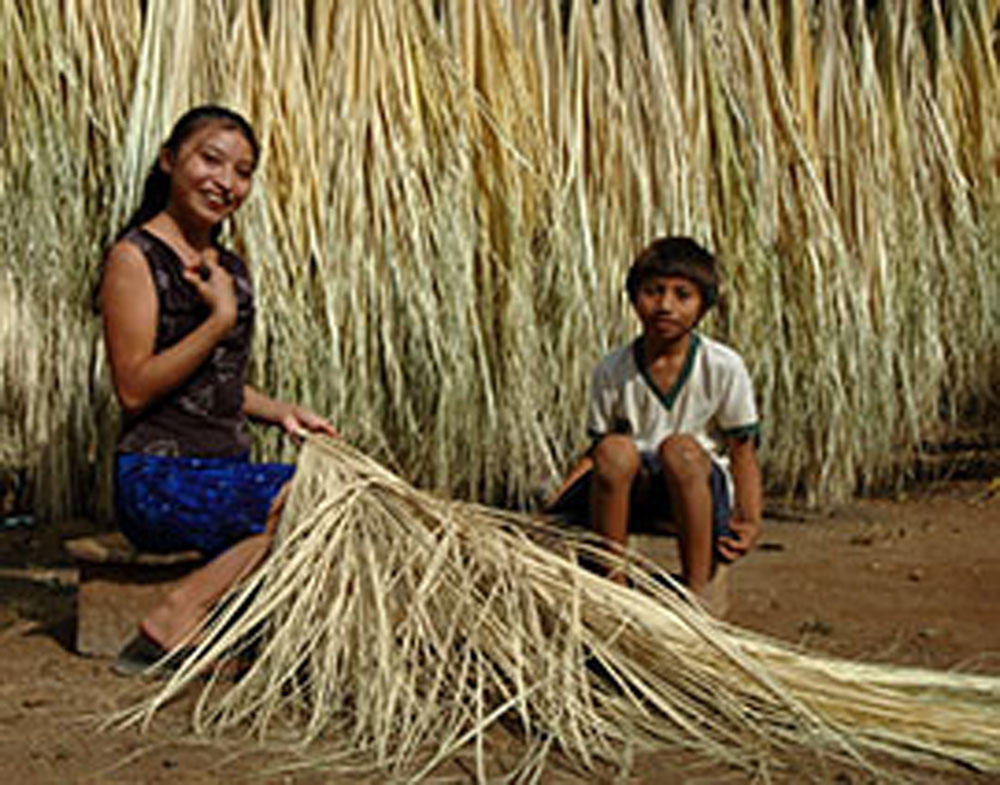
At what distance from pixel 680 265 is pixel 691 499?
0.44 metres

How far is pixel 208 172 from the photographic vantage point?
2473mm

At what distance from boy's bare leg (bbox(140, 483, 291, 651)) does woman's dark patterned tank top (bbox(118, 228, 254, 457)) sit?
0.72ft

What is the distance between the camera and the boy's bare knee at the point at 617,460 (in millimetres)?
2510

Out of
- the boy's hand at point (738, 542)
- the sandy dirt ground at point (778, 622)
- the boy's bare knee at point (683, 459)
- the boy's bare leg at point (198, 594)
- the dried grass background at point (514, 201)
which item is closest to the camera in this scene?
the sandy dirt ground at point (778, 622)

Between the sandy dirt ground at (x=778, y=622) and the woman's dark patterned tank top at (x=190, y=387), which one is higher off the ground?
the woman's dark patterned tank top at (x=190, y=387)

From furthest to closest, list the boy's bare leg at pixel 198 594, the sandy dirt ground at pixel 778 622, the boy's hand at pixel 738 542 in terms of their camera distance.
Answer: the boy's hand at pixel 738 542 < the boy's bare leg at pixel 198 594 < the sandy dirt ground at pixel 778 622

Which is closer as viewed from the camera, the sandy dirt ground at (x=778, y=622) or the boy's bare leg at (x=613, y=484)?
the sandy dirt ground at (x=778, y=622)

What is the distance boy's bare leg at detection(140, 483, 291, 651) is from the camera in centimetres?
238

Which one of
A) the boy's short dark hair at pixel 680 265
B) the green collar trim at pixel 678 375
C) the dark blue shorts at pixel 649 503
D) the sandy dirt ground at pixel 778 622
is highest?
the boy's short dark hair at pixel 680 265

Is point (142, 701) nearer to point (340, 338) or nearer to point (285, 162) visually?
point (340, 338)

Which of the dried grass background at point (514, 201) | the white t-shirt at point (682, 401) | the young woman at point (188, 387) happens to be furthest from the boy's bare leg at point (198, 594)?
the dried grass background at point (514, 201)

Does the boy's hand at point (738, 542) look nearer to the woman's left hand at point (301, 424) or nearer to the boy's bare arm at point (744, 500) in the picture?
the boy's bare arm at point (744, 500)

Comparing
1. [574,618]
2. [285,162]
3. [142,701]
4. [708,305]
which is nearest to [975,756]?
[574,618]

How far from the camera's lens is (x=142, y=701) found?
2246 millimetres
